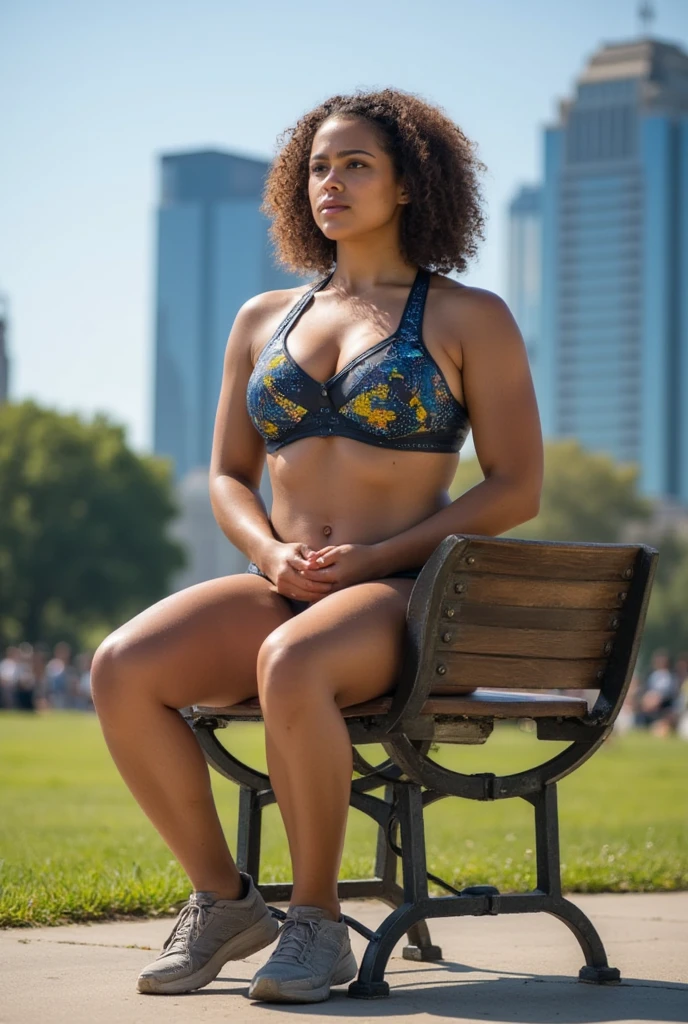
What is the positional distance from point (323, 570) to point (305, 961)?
0.92m

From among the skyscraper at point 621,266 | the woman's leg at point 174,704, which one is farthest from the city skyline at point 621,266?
the woman's leg at point 174,704

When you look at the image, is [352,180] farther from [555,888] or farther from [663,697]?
[663,697]

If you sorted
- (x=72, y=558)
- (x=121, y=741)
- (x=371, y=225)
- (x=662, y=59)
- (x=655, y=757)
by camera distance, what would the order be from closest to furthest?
(x=121, y=741)
(x=371, y=225)
(x=655, y=757)
(x=72, y=558)
(x=662, y=59)

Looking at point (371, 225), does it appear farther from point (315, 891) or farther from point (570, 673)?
point (315, 891)

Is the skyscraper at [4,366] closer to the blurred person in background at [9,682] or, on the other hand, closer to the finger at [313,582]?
the blurred person in background at [9,682]

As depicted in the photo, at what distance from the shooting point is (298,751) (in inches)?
144

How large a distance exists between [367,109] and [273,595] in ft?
4.54

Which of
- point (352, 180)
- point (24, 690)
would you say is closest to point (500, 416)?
point (352, 180)

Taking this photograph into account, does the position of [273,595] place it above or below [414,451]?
below

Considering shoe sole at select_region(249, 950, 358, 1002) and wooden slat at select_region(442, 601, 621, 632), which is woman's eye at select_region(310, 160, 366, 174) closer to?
wooden slat at select_region(442, 601, 621, 632)

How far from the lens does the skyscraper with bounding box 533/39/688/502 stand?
178125 mm

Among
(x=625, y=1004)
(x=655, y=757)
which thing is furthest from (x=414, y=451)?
(x=655, y=757)

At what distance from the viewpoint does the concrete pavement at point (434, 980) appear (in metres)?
3.52

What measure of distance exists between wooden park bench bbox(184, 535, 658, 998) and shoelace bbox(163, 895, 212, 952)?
365 mm
